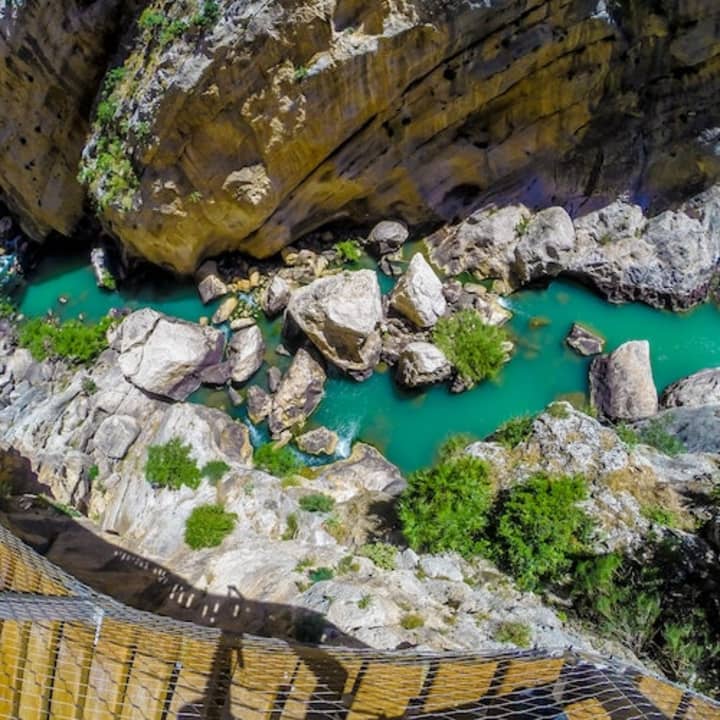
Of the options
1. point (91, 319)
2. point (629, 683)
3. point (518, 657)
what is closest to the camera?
point (629, 683)

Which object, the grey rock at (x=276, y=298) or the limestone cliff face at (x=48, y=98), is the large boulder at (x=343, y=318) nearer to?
the grey rock at (x=276, y=298)

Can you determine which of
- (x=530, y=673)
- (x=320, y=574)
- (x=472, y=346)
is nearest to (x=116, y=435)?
(x=320, y=574)

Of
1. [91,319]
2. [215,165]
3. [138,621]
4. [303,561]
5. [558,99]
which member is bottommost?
[303,561]

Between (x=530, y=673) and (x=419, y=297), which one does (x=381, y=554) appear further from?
(x=419, y=297)

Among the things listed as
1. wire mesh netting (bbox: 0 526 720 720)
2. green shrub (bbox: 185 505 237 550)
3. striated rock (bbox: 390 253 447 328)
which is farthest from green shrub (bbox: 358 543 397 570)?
striated rock (bbox: 390 253 447 328)

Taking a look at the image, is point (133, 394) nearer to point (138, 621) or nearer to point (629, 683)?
point (138, 621)

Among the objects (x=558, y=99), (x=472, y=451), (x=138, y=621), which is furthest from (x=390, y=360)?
(x=138, y=621)

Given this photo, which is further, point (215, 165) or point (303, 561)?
point (215, 165)

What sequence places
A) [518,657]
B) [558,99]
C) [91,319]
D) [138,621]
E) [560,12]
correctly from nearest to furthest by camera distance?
[518,657], [138,621], [560,12], [558,99], [91,319]
